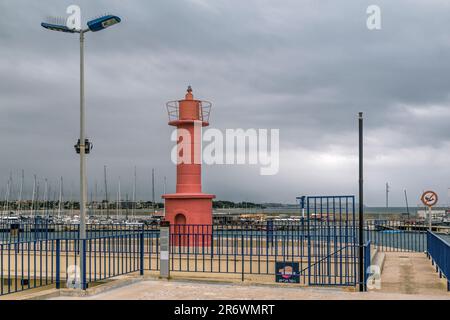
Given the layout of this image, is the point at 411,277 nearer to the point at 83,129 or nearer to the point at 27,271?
the point at 83,129

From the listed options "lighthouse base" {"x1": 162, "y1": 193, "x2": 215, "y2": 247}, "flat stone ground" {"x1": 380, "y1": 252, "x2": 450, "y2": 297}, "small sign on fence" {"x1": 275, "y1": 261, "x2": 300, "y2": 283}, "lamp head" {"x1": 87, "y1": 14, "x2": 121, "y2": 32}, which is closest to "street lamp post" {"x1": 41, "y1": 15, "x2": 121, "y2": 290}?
"lamp head" {"x1": 87, "y1": 14, "x2": 121, "y2": 32}

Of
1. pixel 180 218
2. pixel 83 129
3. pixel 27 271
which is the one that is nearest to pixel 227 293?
pixel 83 129

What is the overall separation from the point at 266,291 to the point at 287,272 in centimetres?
156

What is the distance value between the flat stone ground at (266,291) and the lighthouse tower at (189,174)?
10.8 m

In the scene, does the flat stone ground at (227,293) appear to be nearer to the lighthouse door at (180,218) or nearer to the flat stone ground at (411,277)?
the flat stone ground at (411,277)

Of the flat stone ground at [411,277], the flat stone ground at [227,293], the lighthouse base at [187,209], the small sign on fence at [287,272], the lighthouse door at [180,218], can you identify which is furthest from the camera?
the lighthouse door at [180,218]

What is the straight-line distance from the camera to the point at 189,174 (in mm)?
26750

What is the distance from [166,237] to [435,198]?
1106 cm

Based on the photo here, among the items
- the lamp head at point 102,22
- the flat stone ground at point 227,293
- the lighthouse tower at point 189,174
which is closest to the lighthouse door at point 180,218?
the lighthouse tower at point 189,174

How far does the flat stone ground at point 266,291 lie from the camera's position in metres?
12.9

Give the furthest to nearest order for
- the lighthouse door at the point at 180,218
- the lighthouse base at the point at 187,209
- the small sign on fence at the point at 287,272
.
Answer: the lighthouse door at the point at 180,218, the lighthouse base at the point at 187,209, the small sign on fence at the point at 287,272
